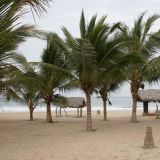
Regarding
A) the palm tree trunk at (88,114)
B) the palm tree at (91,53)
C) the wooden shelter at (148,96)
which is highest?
the palm tree at (91,53)

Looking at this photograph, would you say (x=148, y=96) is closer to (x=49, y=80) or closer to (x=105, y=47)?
(x=49, y=80)

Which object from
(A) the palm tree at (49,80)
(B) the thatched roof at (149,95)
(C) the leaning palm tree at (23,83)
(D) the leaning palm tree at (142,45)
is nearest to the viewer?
(C) the leaning palm tree at (23,83)

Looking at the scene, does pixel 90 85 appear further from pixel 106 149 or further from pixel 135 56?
pixel 106 149

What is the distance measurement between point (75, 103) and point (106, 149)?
2201 cm

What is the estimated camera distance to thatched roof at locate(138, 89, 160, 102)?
101 ft

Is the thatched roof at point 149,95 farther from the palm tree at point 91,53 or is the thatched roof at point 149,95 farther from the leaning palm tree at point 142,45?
the palm tree at point 91,53

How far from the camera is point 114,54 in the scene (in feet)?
47.5

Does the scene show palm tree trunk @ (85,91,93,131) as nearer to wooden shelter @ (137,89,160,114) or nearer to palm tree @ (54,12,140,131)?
palm tree @ (54,12,140,131)

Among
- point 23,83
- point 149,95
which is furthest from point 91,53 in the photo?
point 149,95

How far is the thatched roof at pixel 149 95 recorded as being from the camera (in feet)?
101

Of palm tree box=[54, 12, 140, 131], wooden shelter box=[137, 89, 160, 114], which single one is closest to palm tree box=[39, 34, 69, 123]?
palm tree box=[54, 12, 140, 131]

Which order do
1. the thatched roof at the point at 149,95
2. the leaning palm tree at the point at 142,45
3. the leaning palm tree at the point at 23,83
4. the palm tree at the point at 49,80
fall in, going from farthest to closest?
the thatched roof at the point at 149,95 → the palm tree at the point at 49,80 → the leaning palm tree at the point at 142,45 → the leaning palm tree at the point at 23,83

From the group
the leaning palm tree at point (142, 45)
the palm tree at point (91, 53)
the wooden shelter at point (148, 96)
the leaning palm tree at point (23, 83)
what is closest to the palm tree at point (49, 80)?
the leaning palm tree at point (23, 83)

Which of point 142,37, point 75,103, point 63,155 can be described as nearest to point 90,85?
point 142,37
